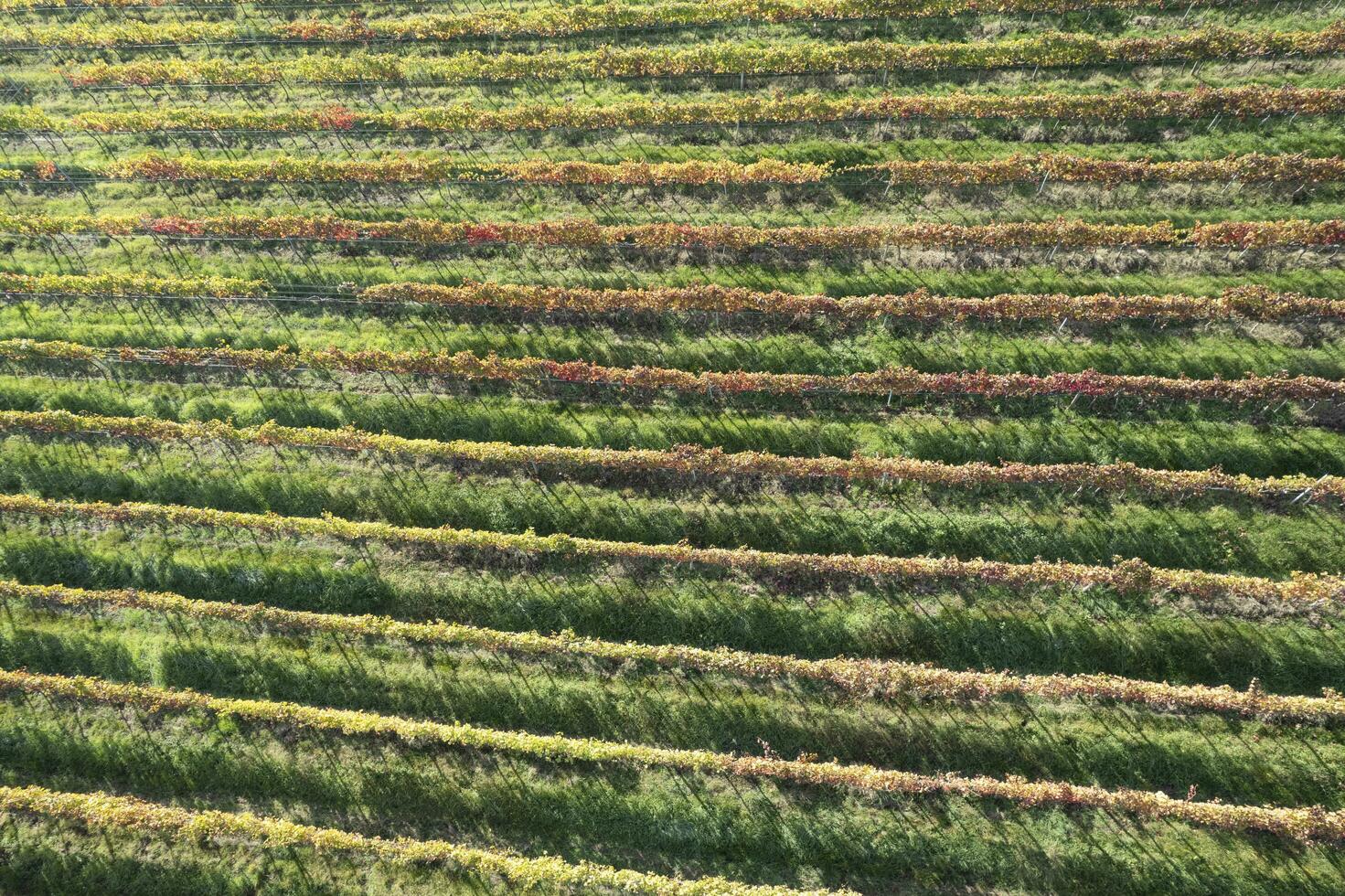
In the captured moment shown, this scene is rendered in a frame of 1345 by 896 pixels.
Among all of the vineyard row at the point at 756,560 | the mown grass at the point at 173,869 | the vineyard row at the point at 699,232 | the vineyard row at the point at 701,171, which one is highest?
the vineyard row at the point at 701,171

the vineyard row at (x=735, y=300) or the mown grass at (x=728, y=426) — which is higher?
the vineyard row at (x=735, y=300)

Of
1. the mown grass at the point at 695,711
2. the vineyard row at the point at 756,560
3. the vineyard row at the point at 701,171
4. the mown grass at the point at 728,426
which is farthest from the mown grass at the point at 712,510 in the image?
the vineyard row at the point at 701,171

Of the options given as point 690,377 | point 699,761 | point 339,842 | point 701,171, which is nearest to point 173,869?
point 339,842

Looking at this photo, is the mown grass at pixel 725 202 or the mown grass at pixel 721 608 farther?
the mown grass at pixel 725 202

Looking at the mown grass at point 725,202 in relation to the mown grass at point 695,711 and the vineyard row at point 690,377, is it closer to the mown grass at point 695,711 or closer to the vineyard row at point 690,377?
the vineyard row at point 690,377

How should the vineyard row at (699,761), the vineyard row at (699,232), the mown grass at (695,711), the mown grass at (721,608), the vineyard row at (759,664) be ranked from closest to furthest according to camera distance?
the vineyard row at (699,761), the mown grass at (695,711), the vineyard row at (759,664), the mown grass at (721,608), the vineyard row at (699,232)

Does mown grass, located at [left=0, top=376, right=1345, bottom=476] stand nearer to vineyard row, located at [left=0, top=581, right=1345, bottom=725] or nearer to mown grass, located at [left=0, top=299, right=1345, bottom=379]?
mown grass, located at [left=0, top=299, right=1345, bottom=379]
